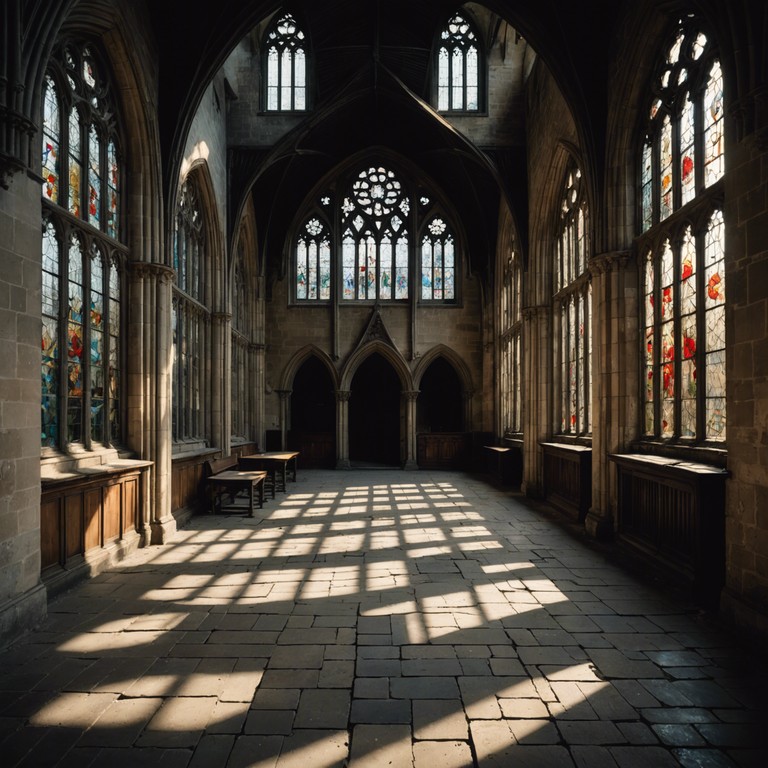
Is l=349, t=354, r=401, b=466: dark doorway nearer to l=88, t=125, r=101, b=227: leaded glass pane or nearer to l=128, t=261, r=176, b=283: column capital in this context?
l=128, t=261, r=176, b=283: column capital

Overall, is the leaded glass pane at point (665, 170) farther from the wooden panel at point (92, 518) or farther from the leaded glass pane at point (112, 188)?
the wooden panel at point (92, 518)

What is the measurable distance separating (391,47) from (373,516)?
427 inches

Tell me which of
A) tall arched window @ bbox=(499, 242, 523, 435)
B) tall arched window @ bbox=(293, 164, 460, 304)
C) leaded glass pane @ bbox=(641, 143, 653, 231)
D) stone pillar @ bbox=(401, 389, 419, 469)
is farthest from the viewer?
tall arched window @ bbox=(293, 164, 460, 304)

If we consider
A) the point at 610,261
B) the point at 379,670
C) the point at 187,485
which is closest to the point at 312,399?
the point at 187,485

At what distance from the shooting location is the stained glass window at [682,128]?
6.34m

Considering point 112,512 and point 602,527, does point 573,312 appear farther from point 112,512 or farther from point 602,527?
point 112,512

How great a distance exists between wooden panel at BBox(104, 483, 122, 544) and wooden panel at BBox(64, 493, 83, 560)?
0.60 metres

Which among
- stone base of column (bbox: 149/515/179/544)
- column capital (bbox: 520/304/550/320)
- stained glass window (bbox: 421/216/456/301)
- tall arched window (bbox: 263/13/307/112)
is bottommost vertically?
stone base of column (bbox: 149/515/179/544)

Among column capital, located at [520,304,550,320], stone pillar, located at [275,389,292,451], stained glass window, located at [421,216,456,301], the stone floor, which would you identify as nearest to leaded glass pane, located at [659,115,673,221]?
the stone floor

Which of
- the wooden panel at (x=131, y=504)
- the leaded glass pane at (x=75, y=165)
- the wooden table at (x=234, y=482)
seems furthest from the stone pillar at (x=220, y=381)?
the leaded glass pane at (x=75, y=165)

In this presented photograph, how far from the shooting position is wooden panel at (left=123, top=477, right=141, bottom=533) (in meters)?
7.39

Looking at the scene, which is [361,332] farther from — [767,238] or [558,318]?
[767,238]

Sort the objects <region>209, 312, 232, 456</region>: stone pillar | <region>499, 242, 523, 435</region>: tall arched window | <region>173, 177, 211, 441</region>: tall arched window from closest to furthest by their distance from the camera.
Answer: <region>173, 177, 211, 441</region>: tall arched window, <region>209, 312, 232, 456</region>: stone pillar, <region>499, 242, 523, 435</region>: tall arched window

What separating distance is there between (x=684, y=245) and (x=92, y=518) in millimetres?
7289
